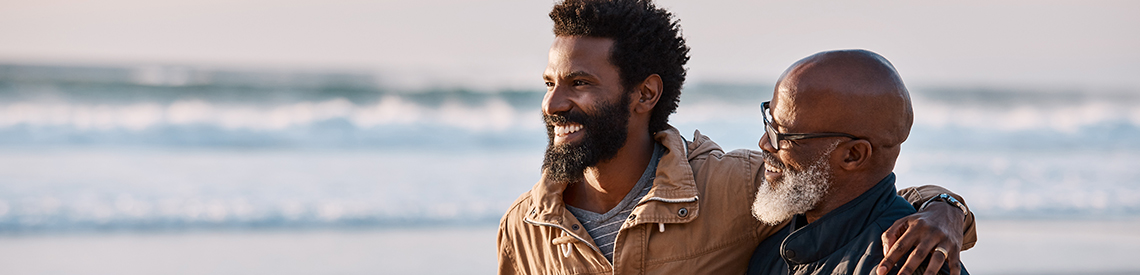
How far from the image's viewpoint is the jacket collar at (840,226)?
8.20 ft

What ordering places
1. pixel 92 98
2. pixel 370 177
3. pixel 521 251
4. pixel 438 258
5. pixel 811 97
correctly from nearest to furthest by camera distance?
pixel 811 97, pixel 521 251, pixel 438 258, pixel 370 177, pixel 92 98

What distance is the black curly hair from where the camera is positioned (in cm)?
331

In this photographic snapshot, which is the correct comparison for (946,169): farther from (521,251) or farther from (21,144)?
(21,144)

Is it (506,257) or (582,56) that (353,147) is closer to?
(506,257)

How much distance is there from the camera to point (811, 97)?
2.51m

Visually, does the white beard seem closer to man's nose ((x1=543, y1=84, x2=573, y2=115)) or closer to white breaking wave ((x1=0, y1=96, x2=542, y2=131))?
man's nose ((x1=543, y1=84, x2=573, y2=115))

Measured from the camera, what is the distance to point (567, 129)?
3.34m

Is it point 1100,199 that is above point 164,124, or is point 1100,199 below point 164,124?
below

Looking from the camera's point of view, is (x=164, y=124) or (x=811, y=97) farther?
(x=164, y=124)

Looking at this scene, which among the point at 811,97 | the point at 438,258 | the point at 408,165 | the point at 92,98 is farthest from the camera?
the point at 92,98

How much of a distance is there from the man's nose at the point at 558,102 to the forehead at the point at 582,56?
0.07m

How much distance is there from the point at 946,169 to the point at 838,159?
10.5 m

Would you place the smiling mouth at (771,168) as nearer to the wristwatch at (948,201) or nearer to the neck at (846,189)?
the neck at (846,189)

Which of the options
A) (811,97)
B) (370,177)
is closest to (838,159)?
(811,97)
